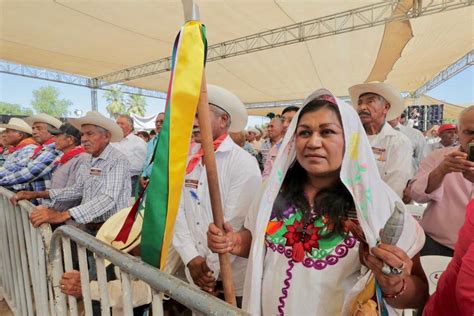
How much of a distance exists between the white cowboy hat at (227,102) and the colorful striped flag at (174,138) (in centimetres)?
102

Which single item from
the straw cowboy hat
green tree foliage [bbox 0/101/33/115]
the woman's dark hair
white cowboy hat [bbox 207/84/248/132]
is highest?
green tree foliage [bbox 0/101/33/115]

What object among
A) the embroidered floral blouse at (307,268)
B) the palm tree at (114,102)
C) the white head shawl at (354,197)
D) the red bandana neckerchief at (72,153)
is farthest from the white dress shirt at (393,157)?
the palm tree at (114,102)

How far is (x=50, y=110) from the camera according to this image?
51.3 m

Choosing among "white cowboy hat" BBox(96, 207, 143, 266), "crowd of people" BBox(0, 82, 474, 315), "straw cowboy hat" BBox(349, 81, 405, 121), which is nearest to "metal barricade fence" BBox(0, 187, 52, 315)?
"crowd of people" BBox(0, 82, 474, 315)

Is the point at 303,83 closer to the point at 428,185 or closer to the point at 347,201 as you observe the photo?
the point at 428,185

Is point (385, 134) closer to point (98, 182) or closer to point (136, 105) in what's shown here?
point (98, 182)

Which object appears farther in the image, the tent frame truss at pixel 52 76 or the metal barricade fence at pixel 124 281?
the tent frame truss at pixel 52 76

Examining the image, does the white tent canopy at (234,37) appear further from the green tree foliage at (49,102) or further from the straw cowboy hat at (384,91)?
the green tree foliage at (49,102)

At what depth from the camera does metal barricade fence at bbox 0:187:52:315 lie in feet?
5.82

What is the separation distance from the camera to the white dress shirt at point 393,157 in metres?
2.59

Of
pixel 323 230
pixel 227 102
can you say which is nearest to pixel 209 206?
pixel 227 102

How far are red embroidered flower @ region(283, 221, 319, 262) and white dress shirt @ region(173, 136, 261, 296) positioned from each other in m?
0.60

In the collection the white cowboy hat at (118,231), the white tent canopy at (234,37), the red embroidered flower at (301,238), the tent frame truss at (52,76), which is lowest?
the white cowboy hat at (118,231)

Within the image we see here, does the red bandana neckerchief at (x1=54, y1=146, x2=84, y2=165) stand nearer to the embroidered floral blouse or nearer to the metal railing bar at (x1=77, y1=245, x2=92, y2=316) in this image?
the metal railing bar at (x1=77, y1=245, x2=92, y2=316)
